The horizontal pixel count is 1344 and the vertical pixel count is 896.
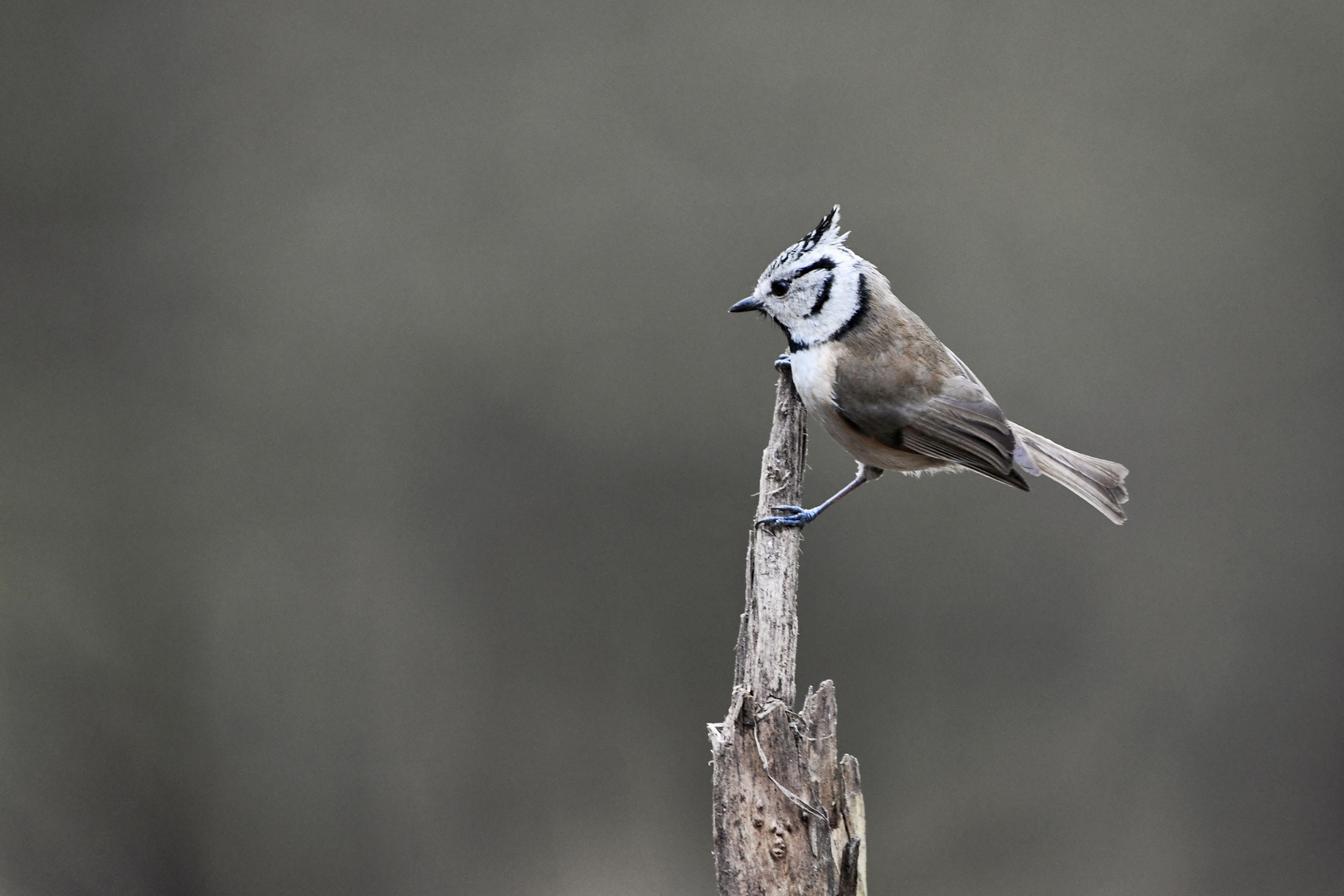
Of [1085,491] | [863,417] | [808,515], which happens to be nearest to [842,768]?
[808,515]

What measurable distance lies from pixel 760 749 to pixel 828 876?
0.26 metres

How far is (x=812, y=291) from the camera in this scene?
2.25 meters

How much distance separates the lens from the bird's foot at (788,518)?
1.97m

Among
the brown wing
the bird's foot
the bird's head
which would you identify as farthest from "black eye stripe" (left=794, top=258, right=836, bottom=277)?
the bird's foot

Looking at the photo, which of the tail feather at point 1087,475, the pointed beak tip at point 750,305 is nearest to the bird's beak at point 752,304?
the pointed beak tip at point 750,305

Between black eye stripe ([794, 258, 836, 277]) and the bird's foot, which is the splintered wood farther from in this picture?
black eye stripe ([794, 258, 836, 277])

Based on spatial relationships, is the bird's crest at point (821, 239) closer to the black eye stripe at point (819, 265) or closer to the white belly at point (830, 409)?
the black eye stripe at point (819, 265)

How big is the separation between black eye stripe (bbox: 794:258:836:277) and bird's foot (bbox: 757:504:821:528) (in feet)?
1.79

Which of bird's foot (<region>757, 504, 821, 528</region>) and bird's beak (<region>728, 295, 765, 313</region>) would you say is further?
bird's beak (<region>728, 295, 765, 313</region>)

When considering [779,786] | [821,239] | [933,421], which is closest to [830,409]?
[933,421]

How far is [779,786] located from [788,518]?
51 cm

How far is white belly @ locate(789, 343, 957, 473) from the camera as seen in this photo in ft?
7.20

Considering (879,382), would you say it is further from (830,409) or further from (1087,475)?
(1087,475)

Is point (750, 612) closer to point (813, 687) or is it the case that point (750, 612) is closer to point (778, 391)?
point (813, 687)
